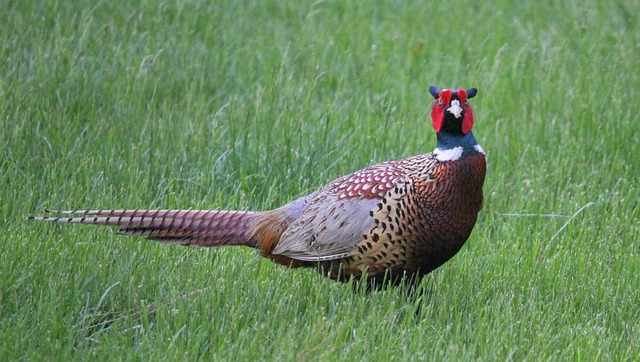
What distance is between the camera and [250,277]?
4387mm

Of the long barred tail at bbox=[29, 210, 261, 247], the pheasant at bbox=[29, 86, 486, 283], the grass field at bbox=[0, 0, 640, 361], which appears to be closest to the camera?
the grass field at bbox=[0, 0, 640, 361]

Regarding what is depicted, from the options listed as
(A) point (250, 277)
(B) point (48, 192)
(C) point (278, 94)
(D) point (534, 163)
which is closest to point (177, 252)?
(A) point (250, 277)

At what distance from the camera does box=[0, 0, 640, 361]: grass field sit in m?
Result: 3.85

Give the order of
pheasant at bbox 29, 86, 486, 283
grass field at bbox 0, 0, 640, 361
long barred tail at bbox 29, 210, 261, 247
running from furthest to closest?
long barred tail at bbox 29, 210, 261, 247 < pheasant at bbox 29, 86, 486, 283 < grass field at bbox 0, 0, 640, 361

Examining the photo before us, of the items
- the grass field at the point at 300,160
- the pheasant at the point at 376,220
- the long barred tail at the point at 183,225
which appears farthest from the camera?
the long barred tail at the point at 183,225

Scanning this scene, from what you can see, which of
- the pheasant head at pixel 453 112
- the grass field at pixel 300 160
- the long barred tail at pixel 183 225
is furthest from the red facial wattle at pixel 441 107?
the long barred tail at pixel 183 225

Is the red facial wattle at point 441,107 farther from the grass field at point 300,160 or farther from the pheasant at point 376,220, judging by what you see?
the grass field at point 300,160

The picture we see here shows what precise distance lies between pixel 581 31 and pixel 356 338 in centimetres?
485

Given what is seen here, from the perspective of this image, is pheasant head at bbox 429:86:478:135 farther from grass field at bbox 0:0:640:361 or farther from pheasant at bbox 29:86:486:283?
grass field at bbox 0:0:640:361

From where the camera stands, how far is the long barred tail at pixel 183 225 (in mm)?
4301

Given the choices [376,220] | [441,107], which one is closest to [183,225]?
[376,220]

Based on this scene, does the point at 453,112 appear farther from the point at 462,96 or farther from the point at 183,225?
the point at 183,225

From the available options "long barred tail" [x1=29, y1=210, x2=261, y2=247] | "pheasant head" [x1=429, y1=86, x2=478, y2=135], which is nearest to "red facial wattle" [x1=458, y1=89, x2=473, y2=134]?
"pheasant head" [x1=429, y1=86, x2=478, y2=135]

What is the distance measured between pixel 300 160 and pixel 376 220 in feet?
4.80
